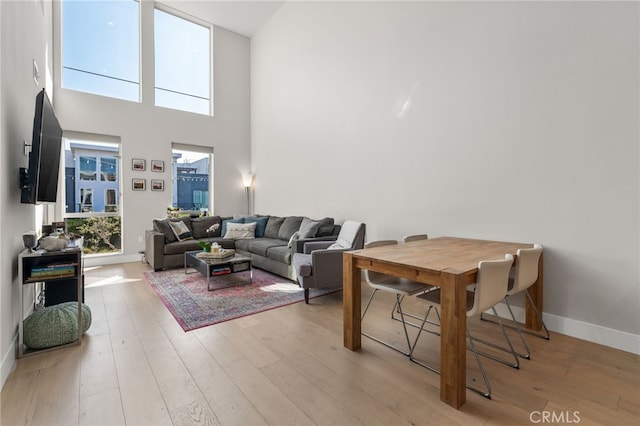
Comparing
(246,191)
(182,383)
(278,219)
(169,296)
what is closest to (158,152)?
(246,191)

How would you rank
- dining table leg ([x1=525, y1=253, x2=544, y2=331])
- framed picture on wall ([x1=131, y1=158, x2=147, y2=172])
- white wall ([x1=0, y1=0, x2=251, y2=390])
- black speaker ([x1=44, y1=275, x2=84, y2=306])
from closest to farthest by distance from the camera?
white wall ([x1=0, y1=0, x2=251, y2=390]), dining table leg ([x1=525, y1=253, x2=544, y2=331]), black speaker ([x1=44, y1=275, x2=84, y2=306]), framed picture on wall ([x1=131, y1=158, x2=147, y2=172])

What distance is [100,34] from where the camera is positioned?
533 centimetres

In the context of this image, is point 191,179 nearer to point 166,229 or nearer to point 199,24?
point 166,229

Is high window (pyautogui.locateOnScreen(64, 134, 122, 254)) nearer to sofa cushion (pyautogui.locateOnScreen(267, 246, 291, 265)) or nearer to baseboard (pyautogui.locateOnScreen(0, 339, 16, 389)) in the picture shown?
sofa cushion (pyautogui.locateOnScreen(267, 246, 291, 265))

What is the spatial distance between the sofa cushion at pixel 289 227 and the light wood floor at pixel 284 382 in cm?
237

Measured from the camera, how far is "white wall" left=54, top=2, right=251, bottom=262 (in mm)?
5160

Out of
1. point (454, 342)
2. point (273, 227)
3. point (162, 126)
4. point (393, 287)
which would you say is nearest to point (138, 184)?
point (162, 126)

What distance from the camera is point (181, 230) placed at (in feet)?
16.7

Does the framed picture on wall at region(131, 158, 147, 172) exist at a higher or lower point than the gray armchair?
higher

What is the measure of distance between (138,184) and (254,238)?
2.49 metres

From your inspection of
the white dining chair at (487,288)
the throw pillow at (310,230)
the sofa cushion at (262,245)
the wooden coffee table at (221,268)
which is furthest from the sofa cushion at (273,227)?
the white dining chair at (487,288)

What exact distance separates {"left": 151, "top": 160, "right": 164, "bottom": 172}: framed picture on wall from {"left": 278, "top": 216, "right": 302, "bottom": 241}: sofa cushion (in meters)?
2.84

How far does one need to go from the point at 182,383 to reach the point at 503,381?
6.50ft

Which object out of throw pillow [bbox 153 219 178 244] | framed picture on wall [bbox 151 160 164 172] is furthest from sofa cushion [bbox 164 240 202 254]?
framed picture on wall [bbox 151 160 164 172]
